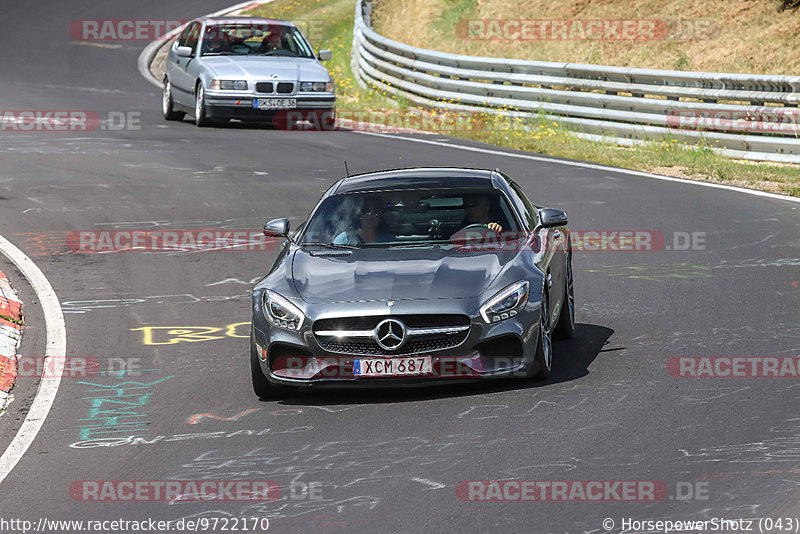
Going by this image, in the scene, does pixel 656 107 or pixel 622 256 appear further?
pixel 656 107

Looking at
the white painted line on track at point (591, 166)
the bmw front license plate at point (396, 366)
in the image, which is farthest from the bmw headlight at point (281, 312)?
the white painted line on track at point (591, 166)

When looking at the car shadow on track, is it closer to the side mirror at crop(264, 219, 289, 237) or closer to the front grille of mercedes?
the front grille of mercedes

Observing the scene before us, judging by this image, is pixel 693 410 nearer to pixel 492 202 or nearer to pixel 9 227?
pixel 492 202

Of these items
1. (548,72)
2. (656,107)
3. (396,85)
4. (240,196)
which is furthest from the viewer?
(396,85)

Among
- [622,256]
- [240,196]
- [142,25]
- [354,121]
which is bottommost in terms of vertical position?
[142,25]

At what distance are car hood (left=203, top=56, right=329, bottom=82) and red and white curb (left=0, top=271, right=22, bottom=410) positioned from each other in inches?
452

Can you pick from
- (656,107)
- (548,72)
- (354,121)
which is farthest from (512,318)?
(354,121)

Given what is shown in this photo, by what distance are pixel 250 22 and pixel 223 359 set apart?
15952 mm

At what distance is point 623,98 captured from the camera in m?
22.4

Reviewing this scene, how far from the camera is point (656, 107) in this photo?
21.9 m

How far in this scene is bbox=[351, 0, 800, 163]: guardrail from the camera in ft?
64.8

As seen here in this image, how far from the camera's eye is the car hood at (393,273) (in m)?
8.91
